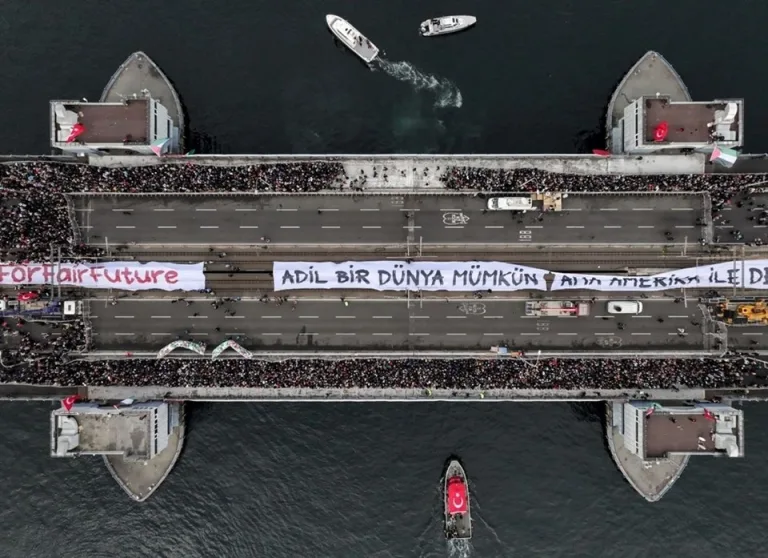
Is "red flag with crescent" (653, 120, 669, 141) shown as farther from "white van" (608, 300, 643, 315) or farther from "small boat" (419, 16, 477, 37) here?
"small boat" (419, 16, 477, 37)

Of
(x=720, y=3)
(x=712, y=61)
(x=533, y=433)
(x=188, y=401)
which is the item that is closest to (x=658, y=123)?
(x=712, y=61)

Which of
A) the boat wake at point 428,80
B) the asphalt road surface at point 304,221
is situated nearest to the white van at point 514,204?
the asphalt road surface at point 304,221

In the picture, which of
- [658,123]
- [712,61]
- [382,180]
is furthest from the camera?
[712,61]

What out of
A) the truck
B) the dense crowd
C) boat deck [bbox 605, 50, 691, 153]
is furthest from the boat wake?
the dense crowd

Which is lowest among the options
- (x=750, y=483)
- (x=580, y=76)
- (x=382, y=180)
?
(x=750, y=483)

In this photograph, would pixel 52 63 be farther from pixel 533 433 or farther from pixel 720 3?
pixel 720 3

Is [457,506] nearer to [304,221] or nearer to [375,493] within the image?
[375,493]

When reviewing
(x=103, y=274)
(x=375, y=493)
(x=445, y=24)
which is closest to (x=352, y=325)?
(x=375, y=493)
